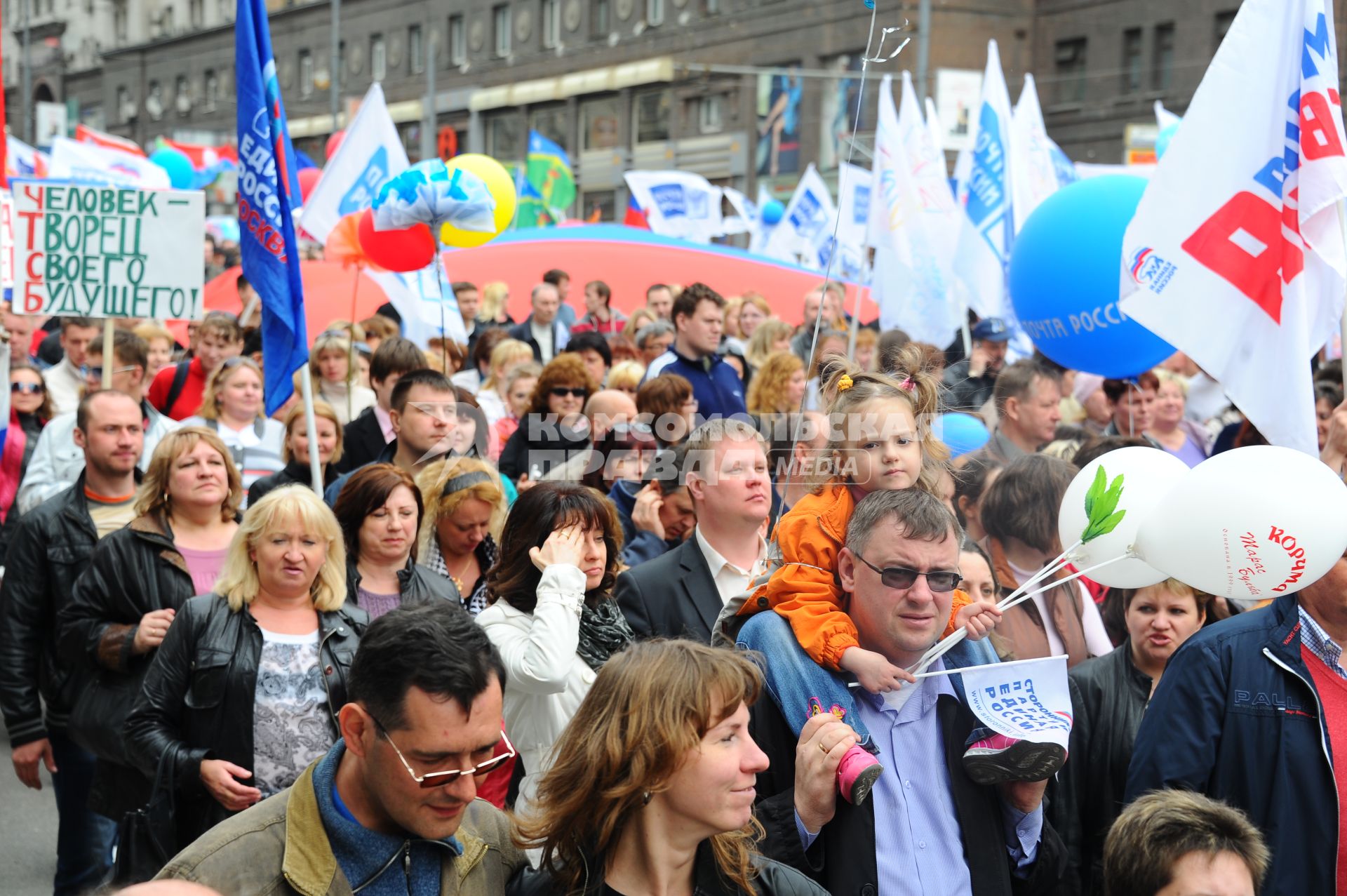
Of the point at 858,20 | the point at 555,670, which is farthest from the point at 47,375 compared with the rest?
the point at 858,20

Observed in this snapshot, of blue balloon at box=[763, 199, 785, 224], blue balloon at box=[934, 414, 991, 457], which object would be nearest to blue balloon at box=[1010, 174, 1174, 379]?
blue balloon at box=[934, 414, 991, 457]

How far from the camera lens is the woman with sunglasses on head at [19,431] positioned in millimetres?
7684

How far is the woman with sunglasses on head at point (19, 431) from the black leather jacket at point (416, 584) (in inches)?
120

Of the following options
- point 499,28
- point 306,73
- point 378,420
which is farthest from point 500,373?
point 306,73

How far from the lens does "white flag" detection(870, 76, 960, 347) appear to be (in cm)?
1119

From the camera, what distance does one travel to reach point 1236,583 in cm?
343

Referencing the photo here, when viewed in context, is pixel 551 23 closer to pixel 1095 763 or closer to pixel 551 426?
pixel 551 426

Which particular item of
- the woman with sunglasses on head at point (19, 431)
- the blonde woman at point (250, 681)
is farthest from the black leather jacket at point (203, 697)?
the woman with sunglasses on head at point (19, 431)

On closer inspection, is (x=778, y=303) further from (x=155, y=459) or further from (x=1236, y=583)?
(x=1236, y=583)

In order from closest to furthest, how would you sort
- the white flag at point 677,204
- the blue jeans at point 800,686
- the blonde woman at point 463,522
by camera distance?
the blue jeans at point 800,686 < the blonde woman at point 463,522 < the white flag at point 677,204

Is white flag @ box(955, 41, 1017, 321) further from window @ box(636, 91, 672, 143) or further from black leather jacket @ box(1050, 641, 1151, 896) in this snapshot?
window @ box(636, 91, 672, 143)

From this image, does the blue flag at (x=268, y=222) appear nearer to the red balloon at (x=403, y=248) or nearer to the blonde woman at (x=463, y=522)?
the blonde woman at (x=463, y=522)

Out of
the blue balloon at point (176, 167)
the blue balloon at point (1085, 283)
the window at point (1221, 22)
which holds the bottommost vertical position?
the blue balloon at point (1085, 283)

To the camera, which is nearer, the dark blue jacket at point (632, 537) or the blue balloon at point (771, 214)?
the dark blue jacket at point (632, 537)
